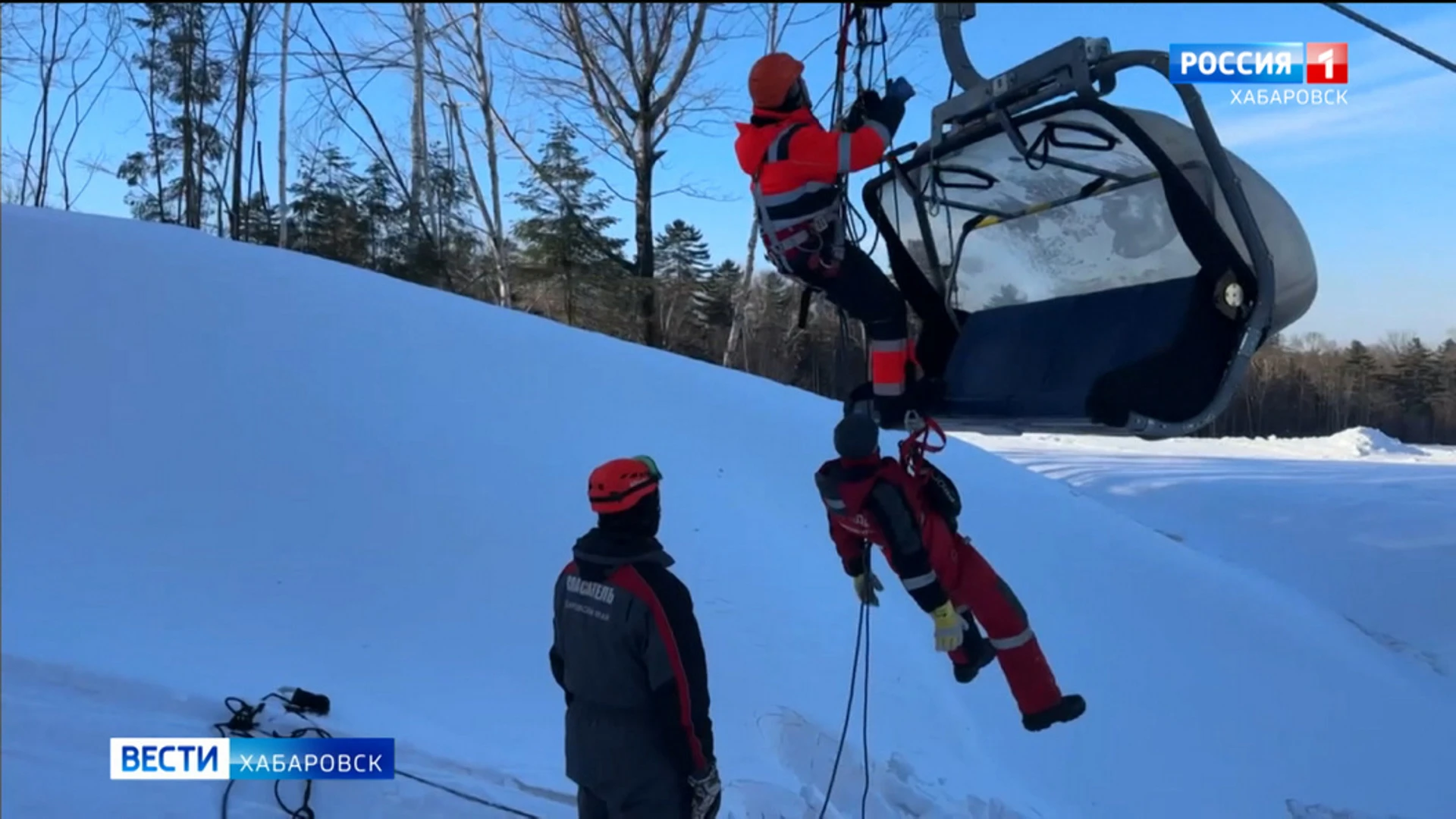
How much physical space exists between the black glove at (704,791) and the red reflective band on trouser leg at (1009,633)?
4.69 feet

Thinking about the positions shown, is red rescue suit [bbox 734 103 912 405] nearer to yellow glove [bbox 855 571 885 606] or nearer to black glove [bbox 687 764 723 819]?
yellow glove [bbox 855 571 885 606]

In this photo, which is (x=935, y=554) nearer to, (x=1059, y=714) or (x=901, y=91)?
(x=1059, y=714)

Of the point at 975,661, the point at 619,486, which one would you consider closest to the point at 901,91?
the point at 619,486

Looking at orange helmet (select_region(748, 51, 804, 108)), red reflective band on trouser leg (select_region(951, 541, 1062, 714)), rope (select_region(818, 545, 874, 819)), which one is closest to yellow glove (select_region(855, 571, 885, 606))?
rope (select_region(818, 545, 874, 819))

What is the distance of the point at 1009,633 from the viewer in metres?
4.23

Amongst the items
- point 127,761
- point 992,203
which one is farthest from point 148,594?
point 992,203

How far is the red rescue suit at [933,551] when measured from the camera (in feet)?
13.3

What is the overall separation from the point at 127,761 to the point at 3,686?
0.66 m

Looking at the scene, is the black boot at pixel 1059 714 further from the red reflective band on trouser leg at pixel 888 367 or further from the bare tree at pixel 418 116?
the bare tree at pixel 418 116

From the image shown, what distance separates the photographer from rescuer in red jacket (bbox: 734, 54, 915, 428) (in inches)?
145

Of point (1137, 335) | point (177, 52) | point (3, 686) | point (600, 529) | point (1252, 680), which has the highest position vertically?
point (177, 52)

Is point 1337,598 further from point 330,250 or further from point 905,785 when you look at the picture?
point 330,250

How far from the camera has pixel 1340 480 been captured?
13.1m

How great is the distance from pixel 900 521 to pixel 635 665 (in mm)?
1324
